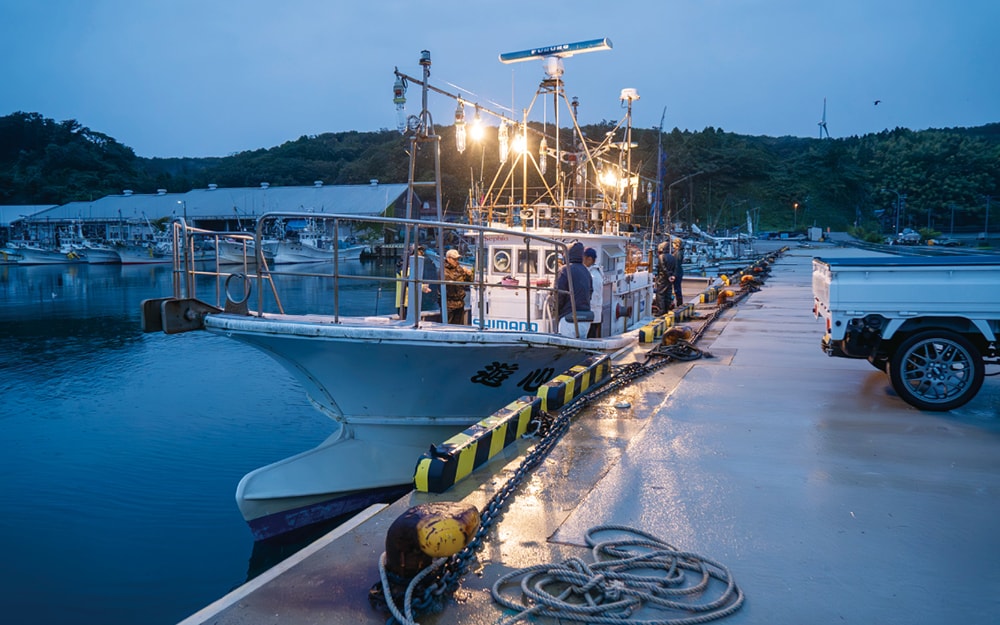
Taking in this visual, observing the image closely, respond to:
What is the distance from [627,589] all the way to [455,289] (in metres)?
7.04

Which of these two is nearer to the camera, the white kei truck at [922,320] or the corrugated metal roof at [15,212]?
the white kei truck at [922,320]

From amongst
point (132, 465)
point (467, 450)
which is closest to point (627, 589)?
point (467, 450)

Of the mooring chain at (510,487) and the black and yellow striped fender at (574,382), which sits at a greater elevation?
the black and yellow striped fender at (574,382)

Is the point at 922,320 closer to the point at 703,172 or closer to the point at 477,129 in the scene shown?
the point at 477,129

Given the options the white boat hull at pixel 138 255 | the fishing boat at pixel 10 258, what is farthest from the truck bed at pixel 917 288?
the fishing boat at pixel 10 258

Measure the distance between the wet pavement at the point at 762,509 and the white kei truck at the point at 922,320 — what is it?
34cm

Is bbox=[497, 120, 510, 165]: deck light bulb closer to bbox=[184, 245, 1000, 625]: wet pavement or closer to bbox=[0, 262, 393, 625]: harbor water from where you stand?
bbox=[0, 262, 393, 625]: harbor water

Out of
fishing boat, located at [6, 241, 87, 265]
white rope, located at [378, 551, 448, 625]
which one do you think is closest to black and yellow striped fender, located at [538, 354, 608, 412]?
white rope, located at [378, 551, 448, 625]

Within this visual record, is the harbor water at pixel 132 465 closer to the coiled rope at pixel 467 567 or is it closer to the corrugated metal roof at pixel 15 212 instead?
the coiled rope at pixel 467 567

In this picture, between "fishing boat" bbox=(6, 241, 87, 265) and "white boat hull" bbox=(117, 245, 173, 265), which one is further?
"white boat hull" bbox=(117, 245, 173, 265)

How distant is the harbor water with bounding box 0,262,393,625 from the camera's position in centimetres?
725

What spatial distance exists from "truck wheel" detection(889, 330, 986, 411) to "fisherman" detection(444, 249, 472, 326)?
5.51 meters

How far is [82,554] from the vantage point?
789cm

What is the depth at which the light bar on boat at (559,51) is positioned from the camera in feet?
35.2
